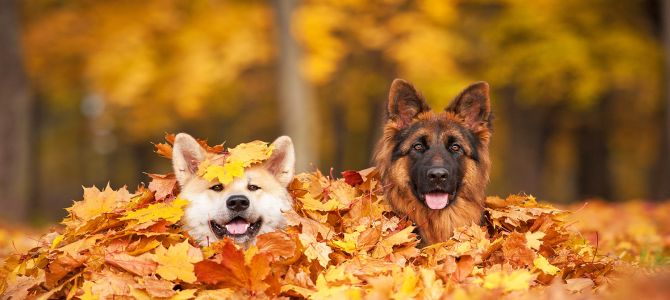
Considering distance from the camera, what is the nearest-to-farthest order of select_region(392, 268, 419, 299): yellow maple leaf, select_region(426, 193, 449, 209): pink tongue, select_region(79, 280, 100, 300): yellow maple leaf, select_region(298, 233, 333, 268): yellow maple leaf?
select_region(392, 268, 419, 299): yellow maple leaf → select_region(79, 280, 100, 300): yellow maple leaf → select_region(298, 233, 333, 268): yellow maple leaf → select_region(426, 193, 449, 209): pink tongue

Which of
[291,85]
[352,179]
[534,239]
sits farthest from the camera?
[291,85]

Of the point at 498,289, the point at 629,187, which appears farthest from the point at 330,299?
the point at 629,187

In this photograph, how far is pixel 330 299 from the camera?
4.21 m

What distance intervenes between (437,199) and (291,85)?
9.30m

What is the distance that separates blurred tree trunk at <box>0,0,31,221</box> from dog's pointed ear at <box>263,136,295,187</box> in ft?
33.6

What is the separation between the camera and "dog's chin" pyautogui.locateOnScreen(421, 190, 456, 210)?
17.5ft

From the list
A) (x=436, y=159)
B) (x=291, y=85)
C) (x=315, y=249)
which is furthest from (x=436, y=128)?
(x=291, y=85)

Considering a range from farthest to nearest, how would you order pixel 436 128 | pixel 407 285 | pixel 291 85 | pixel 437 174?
pixel 291 85, pixel 436 128, pixel 437 174, pixel 407 285

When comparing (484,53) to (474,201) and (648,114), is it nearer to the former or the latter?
(648,114)

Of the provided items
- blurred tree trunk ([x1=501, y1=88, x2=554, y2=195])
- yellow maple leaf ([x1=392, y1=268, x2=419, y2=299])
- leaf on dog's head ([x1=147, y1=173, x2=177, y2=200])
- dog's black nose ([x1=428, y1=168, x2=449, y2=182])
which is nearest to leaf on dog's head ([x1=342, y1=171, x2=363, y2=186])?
dog's black nose ([x1=428, y1=168, x2=449, y2=182])

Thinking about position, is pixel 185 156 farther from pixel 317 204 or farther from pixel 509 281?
pixel 509 281

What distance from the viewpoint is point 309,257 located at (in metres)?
4.66

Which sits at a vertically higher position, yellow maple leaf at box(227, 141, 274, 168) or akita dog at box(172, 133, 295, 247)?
yellow maple leaf at box(227, 141, 274, 168)

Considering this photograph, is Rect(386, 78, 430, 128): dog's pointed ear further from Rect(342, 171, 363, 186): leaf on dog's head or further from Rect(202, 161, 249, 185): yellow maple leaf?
Rect(202, 161, 249, 185): yellow maple leaf
